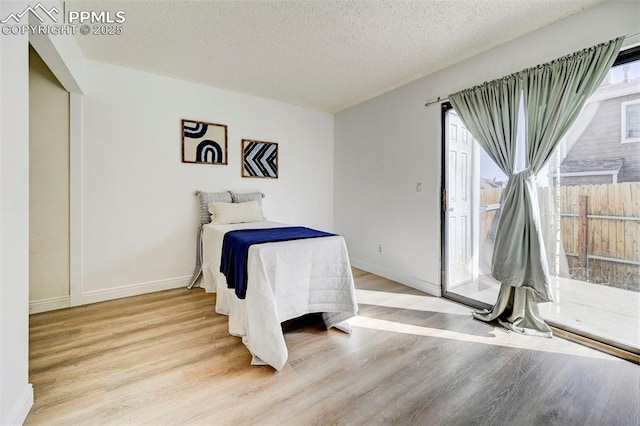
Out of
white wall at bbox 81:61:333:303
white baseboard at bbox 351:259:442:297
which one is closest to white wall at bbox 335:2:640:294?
white baseboard at bbox 351:259:442:297

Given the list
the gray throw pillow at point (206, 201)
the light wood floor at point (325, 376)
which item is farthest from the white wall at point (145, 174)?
the light wood floor at point (325, 376)

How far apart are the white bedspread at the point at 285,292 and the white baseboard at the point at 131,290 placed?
1.17m

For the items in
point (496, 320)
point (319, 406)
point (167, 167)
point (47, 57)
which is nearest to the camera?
point (319, 406)

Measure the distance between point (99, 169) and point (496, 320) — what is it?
4.11 metres

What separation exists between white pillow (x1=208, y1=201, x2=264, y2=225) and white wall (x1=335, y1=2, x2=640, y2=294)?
1.61 meters

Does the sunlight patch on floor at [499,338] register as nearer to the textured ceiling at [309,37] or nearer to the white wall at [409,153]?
the white wall at [409,153]

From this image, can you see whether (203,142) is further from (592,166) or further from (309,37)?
(592,166)

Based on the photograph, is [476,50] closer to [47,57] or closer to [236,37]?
[236,37]

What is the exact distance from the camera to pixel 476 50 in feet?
8.57

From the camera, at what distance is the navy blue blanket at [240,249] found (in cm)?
194

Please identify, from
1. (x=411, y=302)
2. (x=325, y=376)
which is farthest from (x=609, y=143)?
(x=325, y=376)

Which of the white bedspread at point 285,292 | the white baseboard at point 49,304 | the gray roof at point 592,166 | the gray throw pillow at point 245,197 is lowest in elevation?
the white baseboard at point 49,304

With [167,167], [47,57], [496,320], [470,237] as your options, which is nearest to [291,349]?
[496,320]
